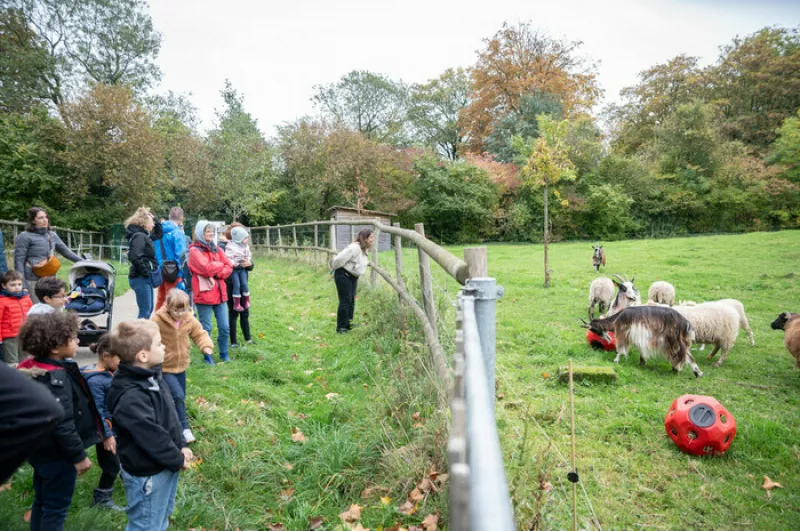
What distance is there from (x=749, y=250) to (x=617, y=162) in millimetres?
14922

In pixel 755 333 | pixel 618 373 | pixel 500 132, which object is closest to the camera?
pixel 618 373

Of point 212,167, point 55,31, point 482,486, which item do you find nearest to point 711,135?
point 212,167

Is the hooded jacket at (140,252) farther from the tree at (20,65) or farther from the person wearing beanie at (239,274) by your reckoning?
the tree at (20,65)

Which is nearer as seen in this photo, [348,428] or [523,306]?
[348,428]

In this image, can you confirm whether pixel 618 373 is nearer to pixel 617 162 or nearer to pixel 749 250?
pixel 749 250

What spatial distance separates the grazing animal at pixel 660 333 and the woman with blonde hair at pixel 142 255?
6.78 metres

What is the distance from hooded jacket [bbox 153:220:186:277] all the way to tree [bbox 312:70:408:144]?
126ft

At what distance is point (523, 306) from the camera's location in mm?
11047

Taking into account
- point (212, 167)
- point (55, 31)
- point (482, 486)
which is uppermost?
point (55, 31)

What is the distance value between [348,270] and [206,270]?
83.3 inches

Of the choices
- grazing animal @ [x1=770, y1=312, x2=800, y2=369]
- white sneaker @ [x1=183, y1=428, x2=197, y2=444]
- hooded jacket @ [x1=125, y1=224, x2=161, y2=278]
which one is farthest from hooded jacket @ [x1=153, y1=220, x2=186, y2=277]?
grazing animal @ [x1=770, y1=312, x2=800, y2=369]

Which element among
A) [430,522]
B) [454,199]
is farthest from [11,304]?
[454,199]

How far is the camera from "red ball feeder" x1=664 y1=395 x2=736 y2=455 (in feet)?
14.3

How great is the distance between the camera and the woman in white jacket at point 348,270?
22.6 ft
